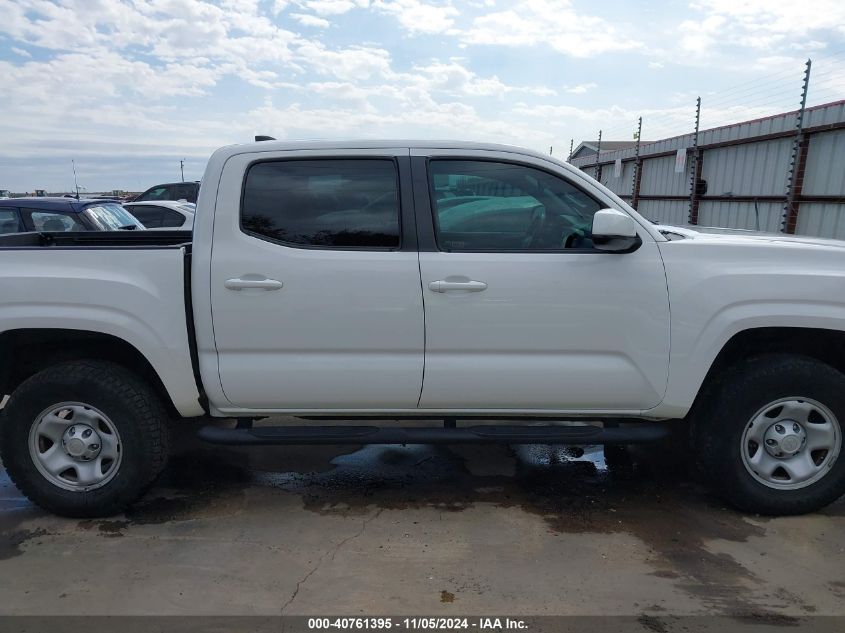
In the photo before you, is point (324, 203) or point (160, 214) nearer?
point (324, 203)

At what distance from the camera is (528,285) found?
3.09m

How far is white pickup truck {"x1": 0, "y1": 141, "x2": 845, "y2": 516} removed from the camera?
3.10 meters

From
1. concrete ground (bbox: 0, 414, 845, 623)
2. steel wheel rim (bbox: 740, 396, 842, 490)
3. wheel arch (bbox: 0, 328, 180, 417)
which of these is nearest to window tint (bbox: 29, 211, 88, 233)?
concrete ground (bbox: 0, 414, 845, 623)

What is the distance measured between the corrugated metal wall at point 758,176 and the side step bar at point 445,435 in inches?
284

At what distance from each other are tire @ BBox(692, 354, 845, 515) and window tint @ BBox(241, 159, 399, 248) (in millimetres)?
1953

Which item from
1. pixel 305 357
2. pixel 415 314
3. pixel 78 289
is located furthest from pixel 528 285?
pixel 78 289

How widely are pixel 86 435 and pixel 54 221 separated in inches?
197

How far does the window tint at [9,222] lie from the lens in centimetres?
711

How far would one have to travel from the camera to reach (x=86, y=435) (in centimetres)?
328

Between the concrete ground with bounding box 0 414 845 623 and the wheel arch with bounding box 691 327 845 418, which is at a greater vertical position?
the wheel arch with bounding box 691 327 845 418

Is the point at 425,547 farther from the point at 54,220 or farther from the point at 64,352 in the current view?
the point at 54,220

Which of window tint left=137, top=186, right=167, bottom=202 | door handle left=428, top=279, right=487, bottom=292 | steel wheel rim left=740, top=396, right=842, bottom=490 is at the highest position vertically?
window tint left=137, top=186, right=167, bottom=202

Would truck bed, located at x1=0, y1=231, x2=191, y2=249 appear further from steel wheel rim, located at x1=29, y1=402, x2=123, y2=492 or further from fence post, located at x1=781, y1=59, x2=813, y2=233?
fence post, located at x1=781, y1=59, x2=813, y2=233

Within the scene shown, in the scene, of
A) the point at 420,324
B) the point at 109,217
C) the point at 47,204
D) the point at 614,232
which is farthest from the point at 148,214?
the point at 614,232
